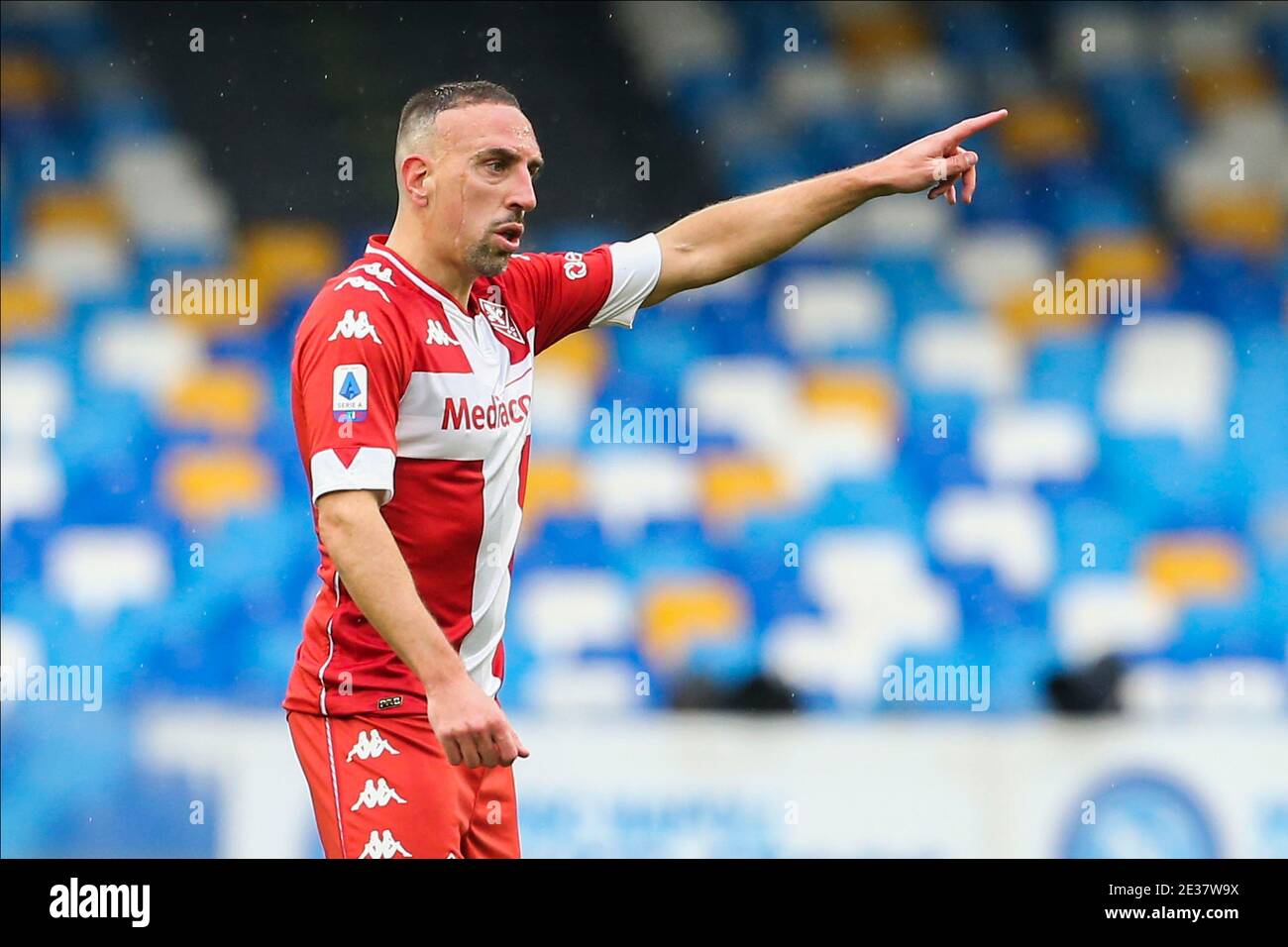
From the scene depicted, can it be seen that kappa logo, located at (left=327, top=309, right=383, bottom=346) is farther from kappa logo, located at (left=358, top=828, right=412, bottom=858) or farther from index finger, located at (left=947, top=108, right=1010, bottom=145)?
index finger, located at (left=947, top=108, right=1010, bottom=145)

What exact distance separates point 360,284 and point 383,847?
0.90 meters

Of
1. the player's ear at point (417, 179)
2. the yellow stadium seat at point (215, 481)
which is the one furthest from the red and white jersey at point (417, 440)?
the yellow stadium seat at point (215, 481)

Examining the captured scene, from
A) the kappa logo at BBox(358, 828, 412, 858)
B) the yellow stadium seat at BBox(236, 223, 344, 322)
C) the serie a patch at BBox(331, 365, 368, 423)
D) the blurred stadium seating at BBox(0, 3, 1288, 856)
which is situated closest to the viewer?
the serie a patch at BBox(331, 365, 368, 423)

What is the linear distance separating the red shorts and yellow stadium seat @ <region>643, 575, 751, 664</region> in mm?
2453

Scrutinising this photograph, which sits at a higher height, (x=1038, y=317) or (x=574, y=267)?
(x=1038, y=317)

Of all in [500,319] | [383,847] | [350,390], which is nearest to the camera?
[350,390]

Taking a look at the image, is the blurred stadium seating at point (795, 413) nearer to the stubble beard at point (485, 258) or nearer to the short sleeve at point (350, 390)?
the stubble beard at point (485, 258)

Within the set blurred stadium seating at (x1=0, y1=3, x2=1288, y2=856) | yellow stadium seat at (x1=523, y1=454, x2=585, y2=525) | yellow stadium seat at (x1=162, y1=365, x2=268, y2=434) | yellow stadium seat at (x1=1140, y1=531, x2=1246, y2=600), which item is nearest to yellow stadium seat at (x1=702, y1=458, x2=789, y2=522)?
blurred stadium seating at (x1=0, y1=3, x2=1288, y2=856)

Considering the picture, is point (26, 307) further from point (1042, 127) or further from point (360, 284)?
point (1042, 127)

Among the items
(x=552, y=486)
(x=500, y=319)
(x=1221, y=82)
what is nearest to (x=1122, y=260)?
(x=1221, y=82)

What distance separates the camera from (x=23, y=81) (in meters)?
5.72

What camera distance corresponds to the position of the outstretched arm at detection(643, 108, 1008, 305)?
10.0ft

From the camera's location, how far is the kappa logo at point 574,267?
10.5 ft
